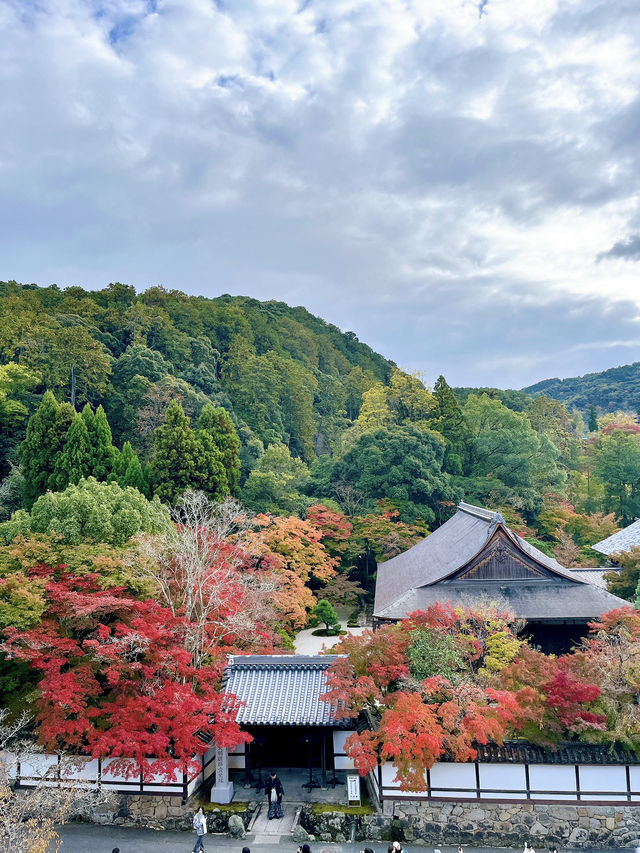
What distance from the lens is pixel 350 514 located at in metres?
33.8

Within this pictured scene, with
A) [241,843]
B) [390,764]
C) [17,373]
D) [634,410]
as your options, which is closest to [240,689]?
[241,843]

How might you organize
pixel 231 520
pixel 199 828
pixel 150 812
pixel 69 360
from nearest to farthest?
1. pixel 199 828
2. pixel 150 812
3. pixel 231 520
4. pixel 69 360

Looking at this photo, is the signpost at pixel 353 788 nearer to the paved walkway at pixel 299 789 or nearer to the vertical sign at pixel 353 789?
the vertical sign at pixel 353 789

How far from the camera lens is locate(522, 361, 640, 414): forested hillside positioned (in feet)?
339

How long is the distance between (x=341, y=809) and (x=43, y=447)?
72.9ft

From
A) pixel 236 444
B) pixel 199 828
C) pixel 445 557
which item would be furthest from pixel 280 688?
pixel 236 444

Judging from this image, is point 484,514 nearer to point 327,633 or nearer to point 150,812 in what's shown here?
point 327,633

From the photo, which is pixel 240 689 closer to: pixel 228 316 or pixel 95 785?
pixel 95 785

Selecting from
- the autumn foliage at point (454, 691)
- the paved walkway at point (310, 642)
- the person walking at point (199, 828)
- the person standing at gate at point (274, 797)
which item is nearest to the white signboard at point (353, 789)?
the autumn foliage at point (454, 691)

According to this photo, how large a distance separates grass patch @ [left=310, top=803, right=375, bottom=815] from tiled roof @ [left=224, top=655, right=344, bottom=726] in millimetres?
1655

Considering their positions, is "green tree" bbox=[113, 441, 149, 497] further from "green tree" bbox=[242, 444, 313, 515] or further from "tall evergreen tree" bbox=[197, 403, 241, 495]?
"green tree" bbox=[242, 444, 313, 515]

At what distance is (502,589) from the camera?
18.5 meters

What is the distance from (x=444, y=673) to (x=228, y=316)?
52.0 m

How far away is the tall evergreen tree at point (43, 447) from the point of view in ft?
90.1
